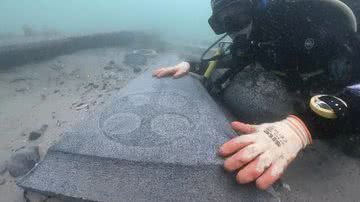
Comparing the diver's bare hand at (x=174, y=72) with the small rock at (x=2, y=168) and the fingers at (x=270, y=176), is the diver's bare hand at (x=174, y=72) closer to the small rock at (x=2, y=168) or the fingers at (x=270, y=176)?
the fingers at (x=270, y=176)

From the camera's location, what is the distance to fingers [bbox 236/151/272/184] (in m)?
1.72

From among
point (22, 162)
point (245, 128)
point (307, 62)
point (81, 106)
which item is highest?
point (307, 62)

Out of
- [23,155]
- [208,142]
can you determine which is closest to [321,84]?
[208,142]

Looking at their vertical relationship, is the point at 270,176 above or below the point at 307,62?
below

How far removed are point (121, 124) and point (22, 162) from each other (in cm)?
139

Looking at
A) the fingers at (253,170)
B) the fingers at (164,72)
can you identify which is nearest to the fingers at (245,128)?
the fingers at (253,170)

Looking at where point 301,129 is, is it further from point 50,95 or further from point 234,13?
point 50,95

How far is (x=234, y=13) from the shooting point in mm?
2598

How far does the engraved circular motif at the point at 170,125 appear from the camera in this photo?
2279 mm

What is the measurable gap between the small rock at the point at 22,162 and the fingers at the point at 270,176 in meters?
2.47

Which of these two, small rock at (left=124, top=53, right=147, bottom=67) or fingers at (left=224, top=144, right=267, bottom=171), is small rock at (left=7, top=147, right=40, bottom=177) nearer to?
fingers at (left=224, top=144, right=267, bottom=171)

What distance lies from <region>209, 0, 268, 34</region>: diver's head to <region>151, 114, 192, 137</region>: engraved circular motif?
100cm

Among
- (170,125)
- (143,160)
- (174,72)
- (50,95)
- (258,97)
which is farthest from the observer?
(50,95)

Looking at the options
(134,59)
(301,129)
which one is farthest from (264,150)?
(134,59)
